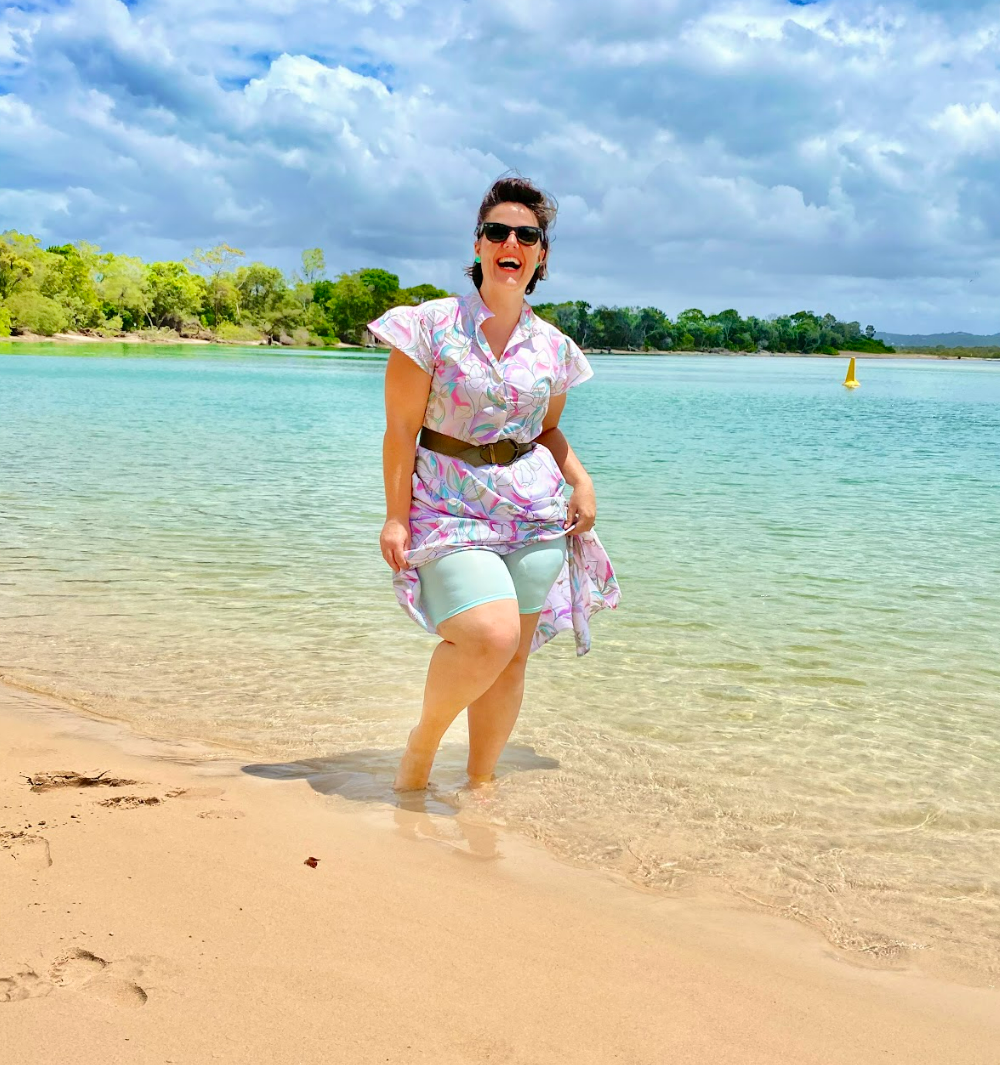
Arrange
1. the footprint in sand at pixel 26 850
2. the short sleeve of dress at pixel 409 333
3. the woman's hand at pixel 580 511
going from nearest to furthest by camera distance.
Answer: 1. the footprint in sand at pixel 26 850
2. the short sleeve of dress at pixel 409 333
3. the woman's hand at pixel 580 511

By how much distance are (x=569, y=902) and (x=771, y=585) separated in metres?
5.62

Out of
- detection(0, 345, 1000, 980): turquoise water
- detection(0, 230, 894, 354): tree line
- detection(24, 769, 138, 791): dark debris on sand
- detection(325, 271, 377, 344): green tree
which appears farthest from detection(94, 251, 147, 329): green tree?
detection(24, 769, 138, 791): dark debris on sand

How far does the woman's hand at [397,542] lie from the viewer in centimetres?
354

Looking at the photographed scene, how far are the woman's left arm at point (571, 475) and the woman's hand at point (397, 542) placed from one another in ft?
2.06

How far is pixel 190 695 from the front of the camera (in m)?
5.29

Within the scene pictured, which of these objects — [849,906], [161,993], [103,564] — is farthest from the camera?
[103,564]

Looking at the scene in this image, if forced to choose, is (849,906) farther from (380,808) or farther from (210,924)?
(210,924)

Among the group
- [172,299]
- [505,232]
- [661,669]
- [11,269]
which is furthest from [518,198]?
[172,299]

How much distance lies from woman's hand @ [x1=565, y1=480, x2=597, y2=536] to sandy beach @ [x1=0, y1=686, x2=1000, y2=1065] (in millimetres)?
1158

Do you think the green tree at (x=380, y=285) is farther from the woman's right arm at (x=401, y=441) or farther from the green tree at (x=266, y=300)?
the woman's right arm at (x=401, y=441)

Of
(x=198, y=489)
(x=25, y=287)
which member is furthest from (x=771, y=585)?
(x=25, y=287)

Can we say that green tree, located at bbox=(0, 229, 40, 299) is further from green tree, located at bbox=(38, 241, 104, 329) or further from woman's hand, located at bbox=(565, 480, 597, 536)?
woman's hand, located at bbox=(565, 480, 597, 536)

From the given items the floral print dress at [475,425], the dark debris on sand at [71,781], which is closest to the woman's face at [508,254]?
the floral print dress at [475,425]

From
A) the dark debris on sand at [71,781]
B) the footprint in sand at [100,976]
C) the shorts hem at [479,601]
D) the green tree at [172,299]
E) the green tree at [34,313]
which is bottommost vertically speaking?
the dark debris on sand at [71,781]
